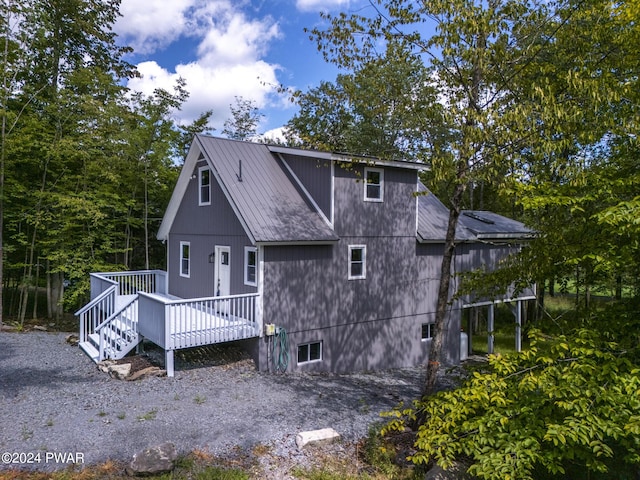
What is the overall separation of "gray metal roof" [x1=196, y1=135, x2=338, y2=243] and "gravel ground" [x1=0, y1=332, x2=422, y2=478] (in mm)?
3482

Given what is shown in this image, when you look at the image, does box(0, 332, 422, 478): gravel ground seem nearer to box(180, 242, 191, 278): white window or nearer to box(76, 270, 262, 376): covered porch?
box(76, 270, 262, 376): covered porch

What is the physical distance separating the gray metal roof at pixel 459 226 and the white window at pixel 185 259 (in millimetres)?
7731

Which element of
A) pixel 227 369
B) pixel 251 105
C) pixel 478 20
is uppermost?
pixel 251 105

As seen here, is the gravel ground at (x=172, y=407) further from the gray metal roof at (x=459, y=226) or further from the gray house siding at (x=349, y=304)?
the gray metal roof at (x=459, y=226)

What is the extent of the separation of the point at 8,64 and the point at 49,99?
258 cm

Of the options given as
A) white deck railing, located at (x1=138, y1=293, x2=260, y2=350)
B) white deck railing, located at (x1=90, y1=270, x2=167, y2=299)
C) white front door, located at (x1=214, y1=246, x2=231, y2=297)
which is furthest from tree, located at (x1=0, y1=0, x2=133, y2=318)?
white deck railing, located at (x1=138, y1=293, x2=260, y2=350)

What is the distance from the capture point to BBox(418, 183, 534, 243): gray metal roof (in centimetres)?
1342

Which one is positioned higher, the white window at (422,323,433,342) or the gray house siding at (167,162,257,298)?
the gray house siding at (167,162,257,298)

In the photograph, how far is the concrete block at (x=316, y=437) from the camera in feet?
19.7

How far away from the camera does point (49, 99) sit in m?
16.2

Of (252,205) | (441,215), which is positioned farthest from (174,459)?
(441,215)

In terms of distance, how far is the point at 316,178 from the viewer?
11.6m

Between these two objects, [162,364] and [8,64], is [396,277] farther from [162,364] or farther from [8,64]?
[8,64]

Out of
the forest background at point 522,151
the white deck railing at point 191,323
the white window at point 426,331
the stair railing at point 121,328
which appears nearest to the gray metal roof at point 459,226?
the white window at point 426,331
